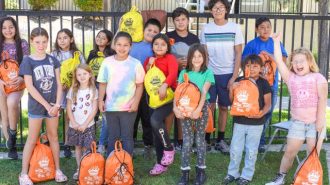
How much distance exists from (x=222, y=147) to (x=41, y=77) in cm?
247

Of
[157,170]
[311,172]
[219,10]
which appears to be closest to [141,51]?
[219,10]

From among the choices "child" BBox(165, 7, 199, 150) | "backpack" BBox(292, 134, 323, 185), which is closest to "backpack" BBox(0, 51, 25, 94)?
"child" BBox(165, 7, 199, 150)

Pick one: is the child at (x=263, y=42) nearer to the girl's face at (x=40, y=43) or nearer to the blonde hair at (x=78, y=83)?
the blonde hair at (x=78, y=83)

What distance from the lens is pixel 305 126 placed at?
4.84 metres

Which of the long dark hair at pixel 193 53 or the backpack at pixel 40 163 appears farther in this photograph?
the backpack at pixel 40 163

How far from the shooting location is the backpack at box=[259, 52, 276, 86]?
5.52 m

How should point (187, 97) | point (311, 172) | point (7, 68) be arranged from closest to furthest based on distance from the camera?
point (311, 172) < point (187, 97) < point (7, 68)

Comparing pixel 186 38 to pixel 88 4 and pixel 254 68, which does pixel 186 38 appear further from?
pixel 88 4

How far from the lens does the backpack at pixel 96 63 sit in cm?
544

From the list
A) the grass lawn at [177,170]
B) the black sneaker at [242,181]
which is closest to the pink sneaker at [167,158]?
the grass lawn at [177,170]

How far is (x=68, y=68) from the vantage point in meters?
5.30

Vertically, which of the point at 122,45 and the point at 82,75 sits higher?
the point at 122,45

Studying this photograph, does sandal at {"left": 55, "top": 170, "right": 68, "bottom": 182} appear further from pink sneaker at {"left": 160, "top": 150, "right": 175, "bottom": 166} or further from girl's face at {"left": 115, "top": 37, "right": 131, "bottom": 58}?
girl's face at {"left": 115, "top": 37, "right": 131, "bottom": 58}

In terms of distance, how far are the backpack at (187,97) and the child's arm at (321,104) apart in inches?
46.7
